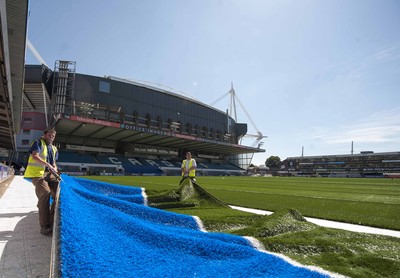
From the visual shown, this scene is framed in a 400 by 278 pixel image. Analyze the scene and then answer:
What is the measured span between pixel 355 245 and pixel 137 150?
162 ft

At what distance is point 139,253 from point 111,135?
44725 millimetres

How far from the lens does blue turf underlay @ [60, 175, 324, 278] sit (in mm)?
1613

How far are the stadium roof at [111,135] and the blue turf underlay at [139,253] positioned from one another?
3552cm

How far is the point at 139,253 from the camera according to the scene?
6.64 ft

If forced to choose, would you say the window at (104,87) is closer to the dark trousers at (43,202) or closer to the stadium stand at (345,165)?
the dark trousers at (43,202)

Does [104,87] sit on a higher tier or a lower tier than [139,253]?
higher

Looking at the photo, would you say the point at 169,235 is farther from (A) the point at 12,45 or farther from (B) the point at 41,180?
(A) the point at 12,45

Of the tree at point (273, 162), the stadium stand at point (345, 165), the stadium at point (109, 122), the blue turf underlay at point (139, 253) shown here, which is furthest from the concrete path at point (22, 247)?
the tree at point (273, 162)

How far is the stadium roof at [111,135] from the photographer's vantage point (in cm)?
3678

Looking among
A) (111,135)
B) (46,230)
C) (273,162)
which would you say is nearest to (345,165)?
(273,162)

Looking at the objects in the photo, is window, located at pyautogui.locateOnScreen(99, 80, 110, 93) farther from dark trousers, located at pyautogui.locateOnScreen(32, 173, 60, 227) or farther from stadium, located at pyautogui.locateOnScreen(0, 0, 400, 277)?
dark trousers, located at pyautogui.locateOnScreen(32, 173, 60, 227)

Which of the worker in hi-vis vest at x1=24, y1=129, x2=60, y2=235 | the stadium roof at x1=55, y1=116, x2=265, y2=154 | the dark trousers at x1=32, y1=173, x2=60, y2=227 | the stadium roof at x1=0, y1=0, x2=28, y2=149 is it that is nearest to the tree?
the stadium roof at x1=55, y1=116, x2=265, y2=154

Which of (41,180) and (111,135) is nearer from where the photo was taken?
(41,180)

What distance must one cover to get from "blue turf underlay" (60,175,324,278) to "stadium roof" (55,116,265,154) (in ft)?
117
